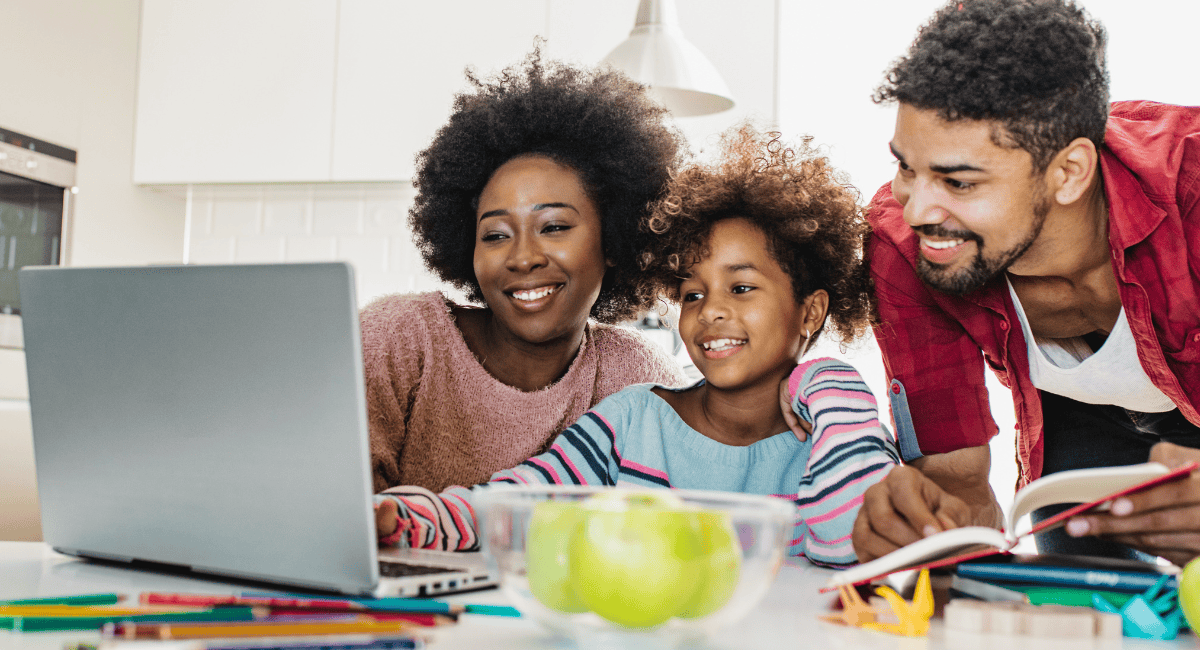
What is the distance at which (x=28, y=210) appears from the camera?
294 centimetres

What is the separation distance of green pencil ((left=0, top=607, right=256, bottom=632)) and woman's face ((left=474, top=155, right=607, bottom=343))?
97 cm

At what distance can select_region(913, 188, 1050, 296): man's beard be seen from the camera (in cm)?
130

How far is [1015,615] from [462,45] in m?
2.97

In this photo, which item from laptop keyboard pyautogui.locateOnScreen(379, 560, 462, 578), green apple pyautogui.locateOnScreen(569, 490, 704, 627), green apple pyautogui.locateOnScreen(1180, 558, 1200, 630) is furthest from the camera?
laptop keyboard pyautogui.locateOnScreen(379, 560, 462, 578)

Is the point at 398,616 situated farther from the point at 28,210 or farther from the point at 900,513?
the point at 28,210

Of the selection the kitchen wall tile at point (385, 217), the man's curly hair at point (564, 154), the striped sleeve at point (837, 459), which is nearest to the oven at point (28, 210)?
the kitchen wall tile at point (385, 217)

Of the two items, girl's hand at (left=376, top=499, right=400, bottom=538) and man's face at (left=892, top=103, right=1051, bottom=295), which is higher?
man's face at (left=892, top=103, right=1051, bottom=295)

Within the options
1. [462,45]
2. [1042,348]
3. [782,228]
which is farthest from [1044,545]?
[462,45]

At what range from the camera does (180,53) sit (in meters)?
3.44

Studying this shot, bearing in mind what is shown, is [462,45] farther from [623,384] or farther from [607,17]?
[623,384]

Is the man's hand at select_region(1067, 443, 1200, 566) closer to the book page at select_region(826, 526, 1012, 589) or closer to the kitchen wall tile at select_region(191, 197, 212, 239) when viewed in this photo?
the book page at select_region(826, 526, 1012, 589)

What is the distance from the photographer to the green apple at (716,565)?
471 millimetres

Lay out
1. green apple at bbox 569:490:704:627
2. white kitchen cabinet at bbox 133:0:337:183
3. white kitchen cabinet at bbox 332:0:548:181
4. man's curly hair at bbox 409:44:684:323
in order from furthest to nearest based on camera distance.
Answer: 1. white kitchen cabinet at bbox 133:0:337:183
2. white kitchen cabinet at bbox 332:0:548:181
3. man's curly hair at bbox 409:44:684:323
4. green apple at bbox 569:490:704:627

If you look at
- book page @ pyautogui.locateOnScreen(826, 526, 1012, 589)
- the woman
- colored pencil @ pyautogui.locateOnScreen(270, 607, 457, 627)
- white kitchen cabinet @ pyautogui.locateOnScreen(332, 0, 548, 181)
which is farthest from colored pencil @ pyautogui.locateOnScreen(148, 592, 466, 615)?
white kitchen cabinet @ pyautogui.locateOnScreen(332, 0, 548, 181)
